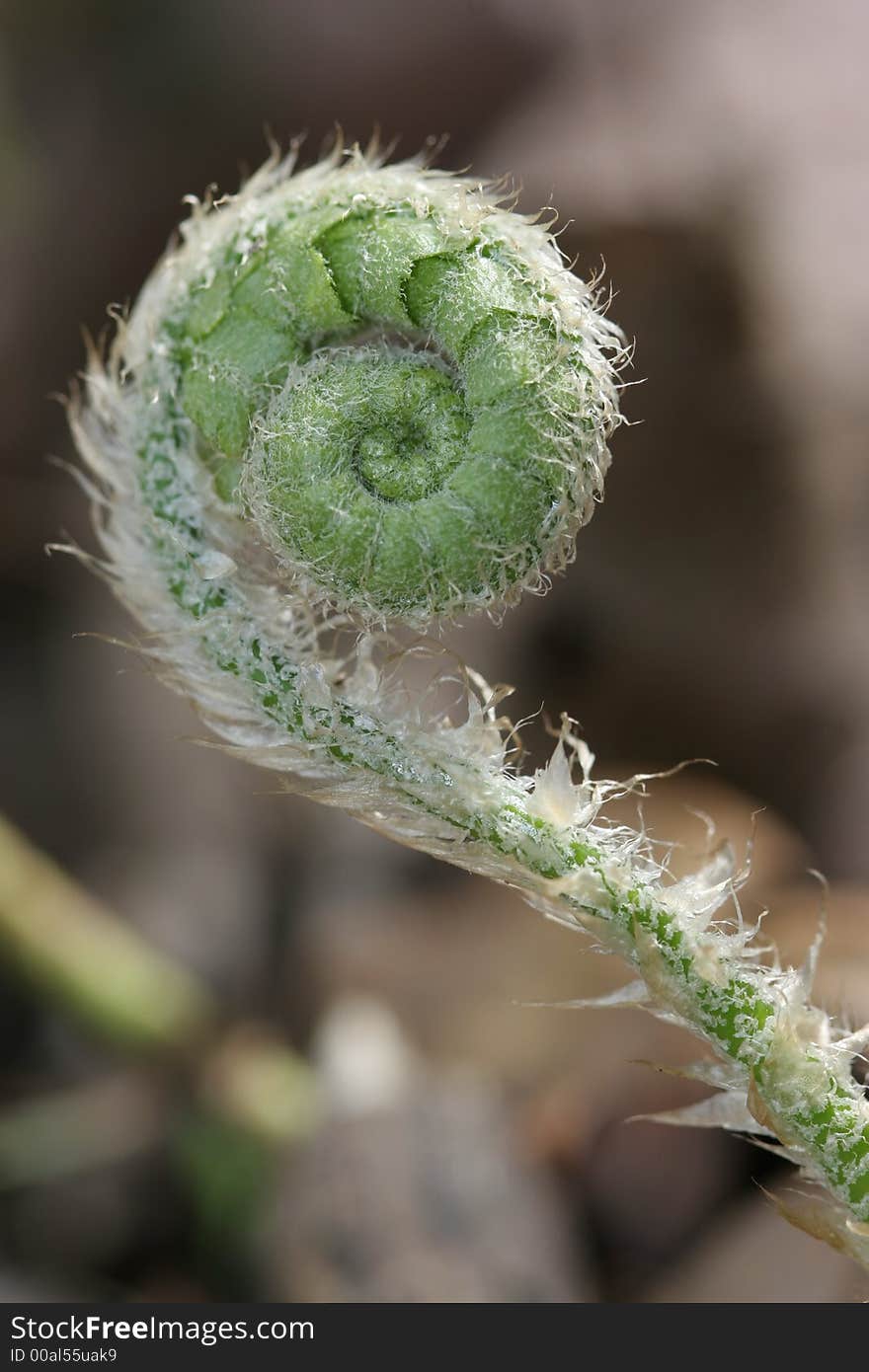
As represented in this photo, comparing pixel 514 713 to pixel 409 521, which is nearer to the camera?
pixel 409 521

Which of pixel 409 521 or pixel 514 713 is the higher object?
pixel 409 521

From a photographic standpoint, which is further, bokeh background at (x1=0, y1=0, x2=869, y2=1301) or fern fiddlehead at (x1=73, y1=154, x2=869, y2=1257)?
bokeh background at (x1=0, y1=0, x2=869, y2=1301)

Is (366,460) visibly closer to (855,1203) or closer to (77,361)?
(855,1203)

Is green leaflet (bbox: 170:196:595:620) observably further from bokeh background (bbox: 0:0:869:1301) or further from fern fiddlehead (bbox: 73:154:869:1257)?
bokeh background (bbox: 0:0:869:1301)

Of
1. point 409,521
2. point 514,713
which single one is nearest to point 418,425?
point 409,521

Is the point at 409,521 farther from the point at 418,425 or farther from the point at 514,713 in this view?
the point at 514,713

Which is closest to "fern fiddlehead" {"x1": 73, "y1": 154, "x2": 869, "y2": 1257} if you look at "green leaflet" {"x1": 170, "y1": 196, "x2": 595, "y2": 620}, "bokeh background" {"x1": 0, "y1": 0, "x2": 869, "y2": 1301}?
"green leaflet" {"x1": 170, "y1": 196, "x2": 595, "y2": 620}

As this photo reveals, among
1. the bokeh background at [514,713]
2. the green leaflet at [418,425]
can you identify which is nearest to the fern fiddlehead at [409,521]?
the green leaflet at [418,425]
